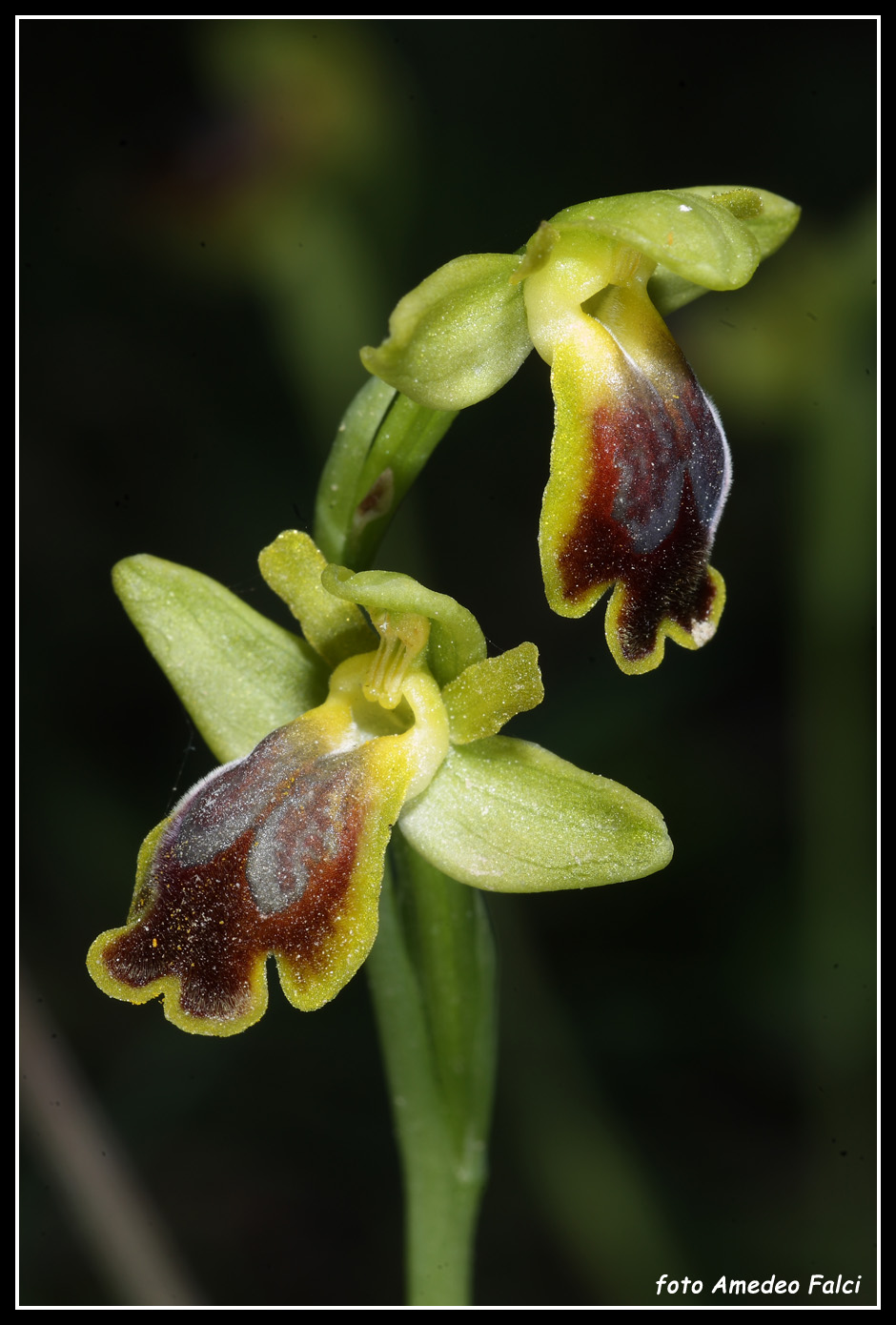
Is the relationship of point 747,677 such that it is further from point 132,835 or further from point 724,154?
point 132,835

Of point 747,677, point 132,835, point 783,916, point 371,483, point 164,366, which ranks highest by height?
point 164,366

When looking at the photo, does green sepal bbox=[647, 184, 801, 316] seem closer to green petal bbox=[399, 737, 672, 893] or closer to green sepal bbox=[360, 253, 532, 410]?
green sepal bbox=[360, 253, 532, 410]

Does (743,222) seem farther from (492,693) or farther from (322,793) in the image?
(322,793)

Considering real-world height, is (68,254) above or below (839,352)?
above

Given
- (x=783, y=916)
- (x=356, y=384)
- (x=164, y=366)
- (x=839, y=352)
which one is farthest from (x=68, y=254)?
(x=783, y=916)

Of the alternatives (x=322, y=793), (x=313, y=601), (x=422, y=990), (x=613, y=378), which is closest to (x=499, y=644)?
(x=422, y=990)

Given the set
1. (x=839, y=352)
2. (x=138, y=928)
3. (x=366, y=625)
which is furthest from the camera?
(x=839, y=352)
